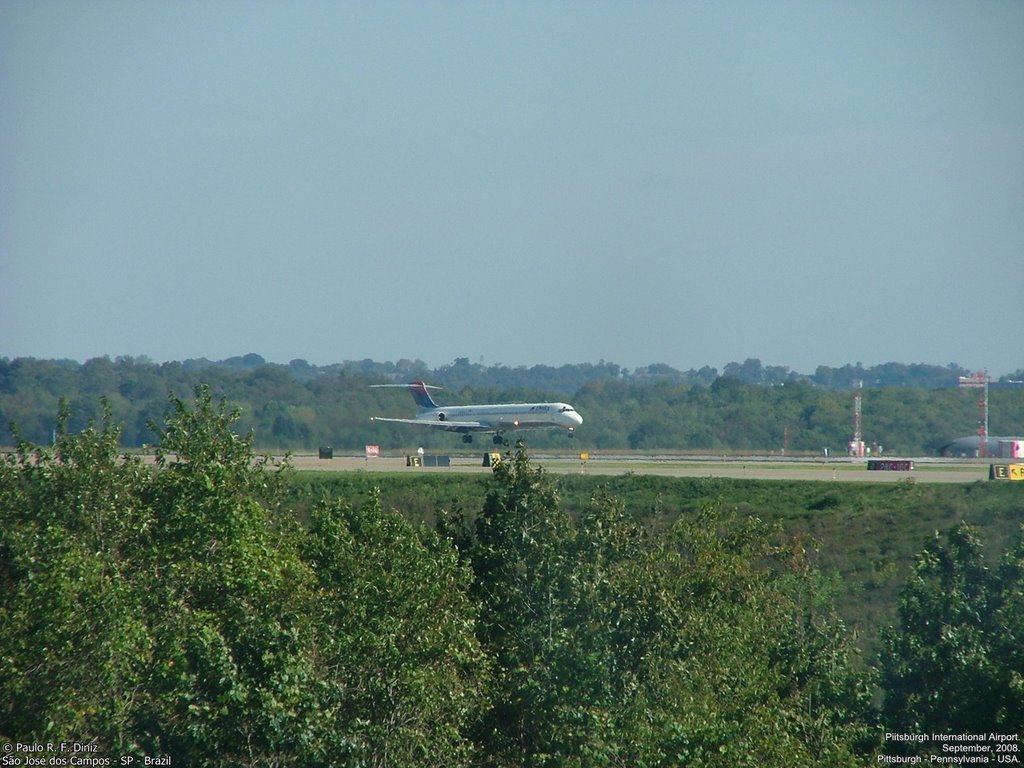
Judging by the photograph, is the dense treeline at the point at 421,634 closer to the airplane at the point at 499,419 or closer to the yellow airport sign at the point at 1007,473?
the yellow airport sign at the point at 1007,473

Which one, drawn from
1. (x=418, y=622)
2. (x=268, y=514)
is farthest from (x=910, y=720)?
(x=268, y=514)

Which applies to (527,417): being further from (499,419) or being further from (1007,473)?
(1007,473)

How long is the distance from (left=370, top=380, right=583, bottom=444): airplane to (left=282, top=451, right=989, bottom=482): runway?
2.70 m

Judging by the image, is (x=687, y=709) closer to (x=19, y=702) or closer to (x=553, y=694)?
(x=553, y=694)

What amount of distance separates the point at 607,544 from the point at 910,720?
8740mm

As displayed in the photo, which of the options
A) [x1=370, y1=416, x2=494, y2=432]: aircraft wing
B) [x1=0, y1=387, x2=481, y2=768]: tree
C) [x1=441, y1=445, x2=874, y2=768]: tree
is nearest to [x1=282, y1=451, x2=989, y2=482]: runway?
[x1=370, y1=416, x2=494, y2=432]: aircraft wing

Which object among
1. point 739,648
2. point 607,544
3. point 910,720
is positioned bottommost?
point 910,720

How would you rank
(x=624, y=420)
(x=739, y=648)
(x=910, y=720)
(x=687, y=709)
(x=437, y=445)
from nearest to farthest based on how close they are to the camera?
(x=687, y=709), (x=739, y=648), (x=910, y=720), (x=437, y=445), (x=624, y=420)

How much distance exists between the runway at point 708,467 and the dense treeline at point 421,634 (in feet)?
134

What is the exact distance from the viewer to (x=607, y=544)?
91.7ft

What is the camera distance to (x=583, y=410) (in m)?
136

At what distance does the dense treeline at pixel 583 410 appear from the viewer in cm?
9438

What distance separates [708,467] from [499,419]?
19.4 metres

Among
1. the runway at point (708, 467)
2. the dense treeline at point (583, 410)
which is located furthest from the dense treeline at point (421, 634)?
the dense treeline at point (583, 410)
